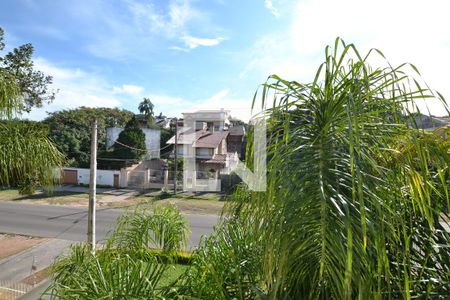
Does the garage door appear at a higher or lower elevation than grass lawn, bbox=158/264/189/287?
higher

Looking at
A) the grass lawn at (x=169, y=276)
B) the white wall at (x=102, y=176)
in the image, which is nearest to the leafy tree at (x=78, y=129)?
the white wall at (x=102, y=176)

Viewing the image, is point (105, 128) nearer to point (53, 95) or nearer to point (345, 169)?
point (53, 95)

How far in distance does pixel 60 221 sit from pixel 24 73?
18.9 feet

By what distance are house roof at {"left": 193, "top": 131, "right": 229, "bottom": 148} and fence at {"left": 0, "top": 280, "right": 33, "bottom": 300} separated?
1378 centimetres

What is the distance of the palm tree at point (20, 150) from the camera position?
11.5ft

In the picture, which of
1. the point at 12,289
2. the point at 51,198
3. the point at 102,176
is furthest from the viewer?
the point at 102,176

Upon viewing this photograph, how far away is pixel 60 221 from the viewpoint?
32.8 feet

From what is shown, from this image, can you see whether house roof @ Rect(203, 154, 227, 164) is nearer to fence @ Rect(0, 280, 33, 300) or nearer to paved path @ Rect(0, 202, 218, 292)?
paved path @ Rect(0, 202, 218, 292)

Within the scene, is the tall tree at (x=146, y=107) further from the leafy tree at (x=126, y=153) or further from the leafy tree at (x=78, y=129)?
the leafy tree at (x=126, y=153)

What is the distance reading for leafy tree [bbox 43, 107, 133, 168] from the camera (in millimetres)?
19312

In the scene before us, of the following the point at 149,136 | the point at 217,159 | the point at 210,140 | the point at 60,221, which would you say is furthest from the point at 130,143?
the point at 60,221

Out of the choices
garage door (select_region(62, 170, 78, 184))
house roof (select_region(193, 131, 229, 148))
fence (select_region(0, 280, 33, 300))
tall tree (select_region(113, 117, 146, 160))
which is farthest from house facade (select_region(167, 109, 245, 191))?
fence (select_region(0, 280, 33, 300))

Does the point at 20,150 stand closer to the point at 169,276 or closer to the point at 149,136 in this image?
the point at 169,276

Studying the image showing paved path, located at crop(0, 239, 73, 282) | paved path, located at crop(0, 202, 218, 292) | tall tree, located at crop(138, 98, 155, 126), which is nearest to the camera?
paved path, located at crop(0, 239, 73, 282)
